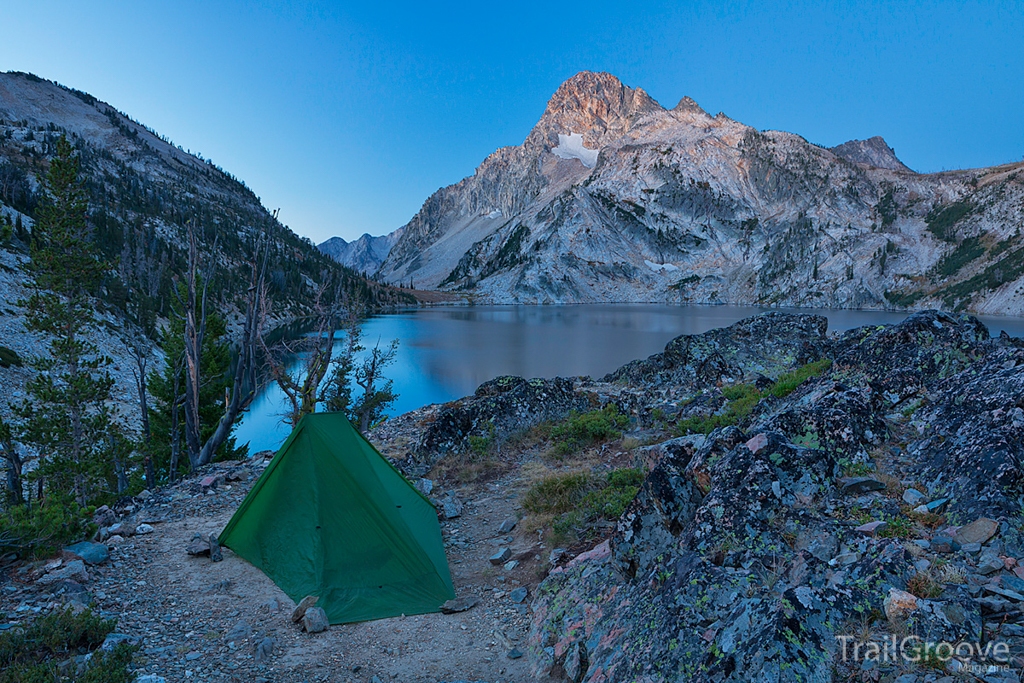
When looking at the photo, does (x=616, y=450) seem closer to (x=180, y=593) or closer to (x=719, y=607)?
(x=719, y=607)

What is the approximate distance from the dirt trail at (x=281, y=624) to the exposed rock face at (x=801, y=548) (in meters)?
0.77

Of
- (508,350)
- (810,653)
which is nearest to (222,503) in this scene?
(810,653)

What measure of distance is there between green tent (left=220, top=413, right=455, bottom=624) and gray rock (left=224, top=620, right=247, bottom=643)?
77cm

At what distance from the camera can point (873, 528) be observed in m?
4.24

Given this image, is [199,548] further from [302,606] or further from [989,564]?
[989,564]

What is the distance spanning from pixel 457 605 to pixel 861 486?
5.14m

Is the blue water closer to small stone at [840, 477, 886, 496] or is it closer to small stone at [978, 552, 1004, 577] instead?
small stone at [840, 477, 886, 496]

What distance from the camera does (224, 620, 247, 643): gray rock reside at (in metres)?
5.96

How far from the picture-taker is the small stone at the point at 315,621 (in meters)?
6.23

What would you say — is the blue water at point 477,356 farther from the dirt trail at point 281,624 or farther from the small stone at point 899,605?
the small stone at point 899,605

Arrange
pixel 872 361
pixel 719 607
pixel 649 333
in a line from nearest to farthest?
pixel 719 607 → pixel 872 361 → pixel 649 333

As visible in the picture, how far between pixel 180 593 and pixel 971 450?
Answer: 9651mm

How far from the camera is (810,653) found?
3.38 m

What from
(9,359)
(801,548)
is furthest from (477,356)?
(801,548)
